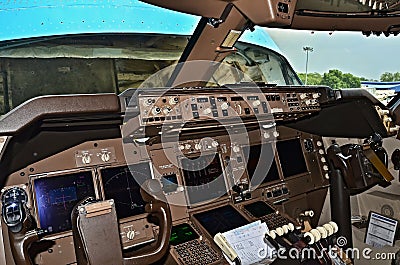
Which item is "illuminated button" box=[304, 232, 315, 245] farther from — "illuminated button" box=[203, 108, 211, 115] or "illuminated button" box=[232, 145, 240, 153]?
"illuminated button" box=[203, 108, 211, 115]

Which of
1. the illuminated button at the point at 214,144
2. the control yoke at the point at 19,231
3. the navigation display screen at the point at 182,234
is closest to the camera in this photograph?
the control yoke at the point at 19,231

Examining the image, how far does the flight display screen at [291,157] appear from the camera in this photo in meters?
2.61

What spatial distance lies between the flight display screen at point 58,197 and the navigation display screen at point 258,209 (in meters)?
0.92

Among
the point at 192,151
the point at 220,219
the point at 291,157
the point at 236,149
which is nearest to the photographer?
the point at 220,219

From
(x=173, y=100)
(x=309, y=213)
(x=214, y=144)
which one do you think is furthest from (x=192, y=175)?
(x=309, y=213)

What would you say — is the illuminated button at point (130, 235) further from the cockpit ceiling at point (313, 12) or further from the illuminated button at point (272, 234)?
the cockpit ceiling at point (313, 12)

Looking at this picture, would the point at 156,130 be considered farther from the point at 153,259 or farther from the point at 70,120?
the point at 153,259

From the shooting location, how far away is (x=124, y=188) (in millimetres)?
1957

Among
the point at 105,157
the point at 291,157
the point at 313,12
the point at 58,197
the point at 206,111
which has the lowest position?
the point at 291,157

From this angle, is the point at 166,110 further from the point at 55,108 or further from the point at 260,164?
the point at 260,164

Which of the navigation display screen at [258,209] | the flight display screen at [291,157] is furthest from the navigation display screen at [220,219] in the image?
the flight display screen at [291,157]

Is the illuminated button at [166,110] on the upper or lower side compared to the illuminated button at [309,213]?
upper

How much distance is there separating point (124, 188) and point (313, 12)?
1.29 m

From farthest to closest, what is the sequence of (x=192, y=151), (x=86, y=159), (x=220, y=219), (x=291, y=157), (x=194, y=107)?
1. (x=291, y=157)
2. (x=192, y=151)
3. (x=220, y=219)
4. (x=86, y=159)
5. (x=194, y=107)
